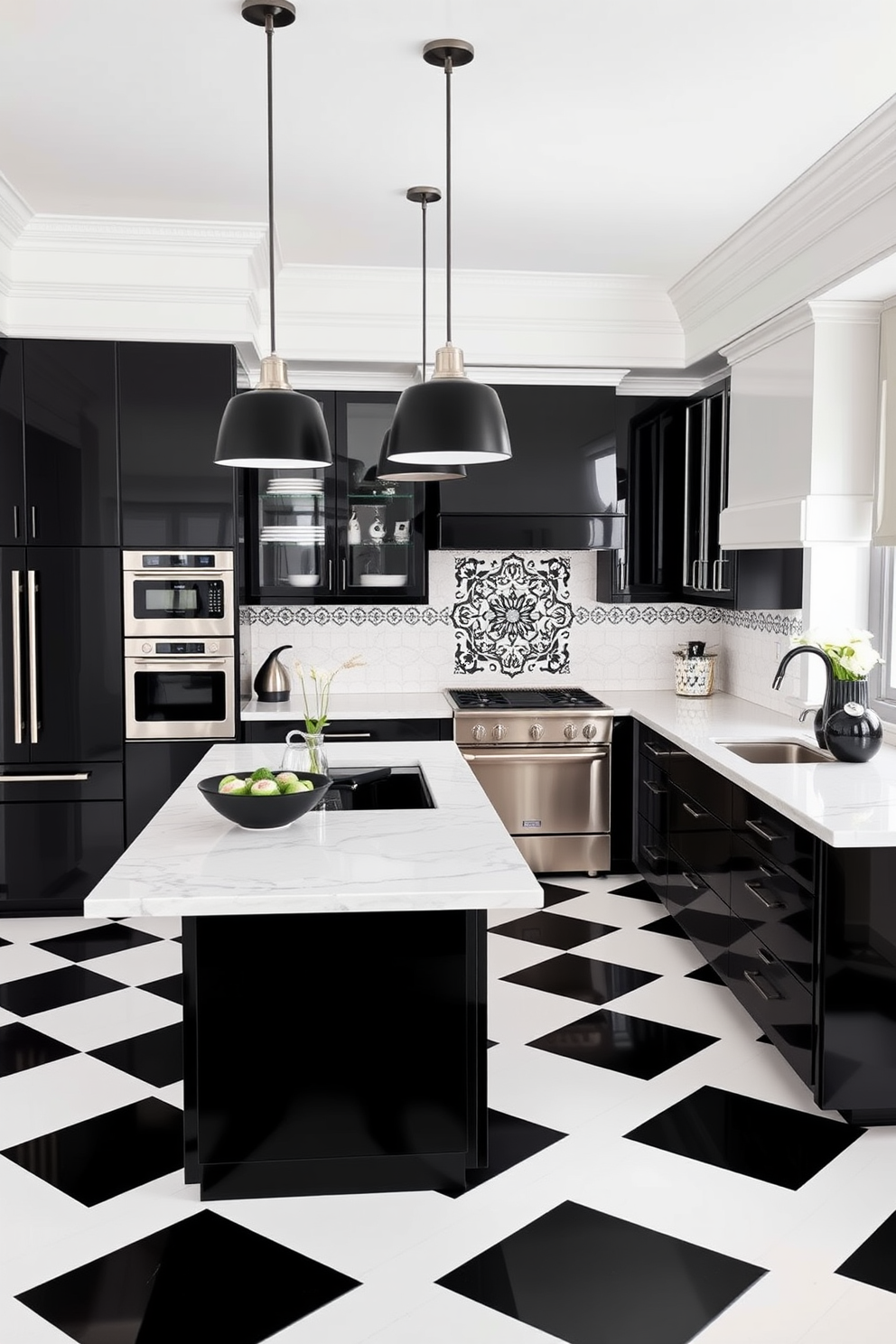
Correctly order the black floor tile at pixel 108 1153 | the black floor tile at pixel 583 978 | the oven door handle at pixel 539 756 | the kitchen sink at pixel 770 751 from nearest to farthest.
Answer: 1. the black floor tile at pixel 108 1153
2. the black floor tile at pixel 583 978
3. the kitchen sink at pixel 770 751
4. the oven door handle at pixel 539 756

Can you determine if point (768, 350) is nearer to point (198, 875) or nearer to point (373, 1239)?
point (198, 875)

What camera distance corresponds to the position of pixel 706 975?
3990 millimetres

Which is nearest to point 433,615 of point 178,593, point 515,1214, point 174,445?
point 178,593

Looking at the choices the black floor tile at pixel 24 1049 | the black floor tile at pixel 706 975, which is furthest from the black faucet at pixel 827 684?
the black floor tile at pixel 24 1049

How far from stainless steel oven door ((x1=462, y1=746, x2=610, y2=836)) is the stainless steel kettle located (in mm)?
907

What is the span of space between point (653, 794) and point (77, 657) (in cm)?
247

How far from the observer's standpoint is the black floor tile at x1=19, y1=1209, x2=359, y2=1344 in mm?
2119

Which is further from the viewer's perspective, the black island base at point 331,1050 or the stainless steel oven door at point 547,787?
the stainless steel oven door at point 547,787

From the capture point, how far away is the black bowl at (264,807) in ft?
8.77

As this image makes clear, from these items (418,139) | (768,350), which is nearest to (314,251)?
(418,139)

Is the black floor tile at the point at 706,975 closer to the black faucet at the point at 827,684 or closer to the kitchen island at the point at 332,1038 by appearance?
the black faucet at the point at 827,684

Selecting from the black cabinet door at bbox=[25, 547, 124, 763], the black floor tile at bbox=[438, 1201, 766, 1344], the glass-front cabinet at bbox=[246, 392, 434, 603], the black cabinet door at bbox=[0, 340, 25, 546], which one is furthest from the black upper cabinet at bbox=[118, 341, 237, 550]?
the black floor tile at bbox=[438, 1201, 766, 1344]

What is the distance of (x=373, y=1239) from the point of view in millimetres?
2391

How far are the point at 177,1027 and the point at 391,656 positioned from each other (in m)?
2.54
